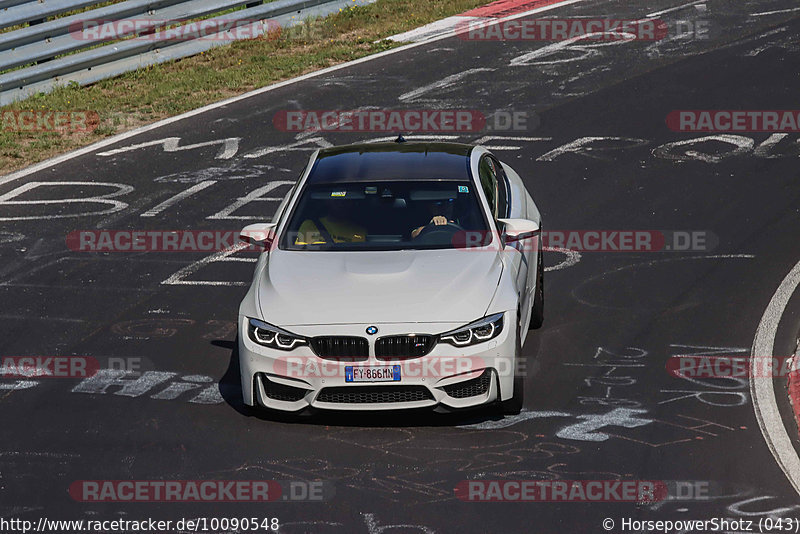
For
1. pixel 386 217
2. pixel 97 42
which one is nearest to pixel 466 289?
pixel 386 217

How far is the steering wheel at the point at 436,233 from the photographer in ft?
32.5

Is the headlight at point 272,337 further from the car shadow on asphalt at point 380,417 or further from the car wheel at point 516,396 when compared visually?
the car wheel at point 516,396

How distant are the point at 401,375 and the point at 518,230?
176cm

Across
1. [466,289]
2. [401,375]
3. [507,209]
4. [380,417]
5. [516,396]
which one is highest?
[507,209]

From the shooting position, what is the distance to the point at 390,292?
9.09 metres

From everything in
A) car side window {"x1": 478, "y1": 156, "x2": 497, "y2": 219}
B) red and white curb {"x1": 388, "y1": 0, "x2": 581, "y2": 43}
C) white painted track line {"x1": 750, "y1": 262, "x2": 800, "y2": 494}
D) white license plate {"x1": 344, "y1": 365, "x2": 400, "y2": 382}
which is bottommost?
white painted track line {"x1": 750, "y1": 262, "x2": 800, "y2": 494}

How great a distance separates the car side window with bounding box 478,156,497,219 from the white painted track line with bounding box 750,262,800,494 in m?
2.36

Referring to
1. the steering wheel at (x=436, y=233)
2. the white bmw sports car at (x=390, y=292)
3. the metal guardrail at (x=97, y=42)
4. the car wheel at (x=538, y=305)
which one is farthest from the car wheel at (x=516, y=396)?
the metal guardrail at (x=97, y=42)

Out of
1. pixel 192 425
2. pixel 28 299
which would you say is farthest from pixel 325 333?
pixel 28 299

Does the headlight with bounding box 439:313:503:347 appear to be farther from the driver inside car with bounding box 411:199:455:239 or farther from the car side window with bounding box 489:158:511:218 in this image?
the car side window with bounding box 489:158:511:218

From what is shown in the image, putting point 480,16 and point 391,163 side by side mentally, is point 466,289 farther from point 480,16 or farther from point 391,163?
point 480,16

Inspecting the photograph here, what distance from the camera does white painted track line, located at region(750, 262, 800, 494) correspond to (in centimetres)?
823

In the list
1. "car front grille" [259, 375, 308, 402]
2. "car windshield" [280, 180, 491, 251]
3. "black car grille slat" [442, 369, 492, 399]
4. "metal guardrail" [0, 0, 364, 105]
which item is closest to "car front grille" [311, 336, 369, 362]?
"car front grille" [259, 375, 308, 402]

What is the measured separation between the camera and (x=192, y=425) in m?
9.09
